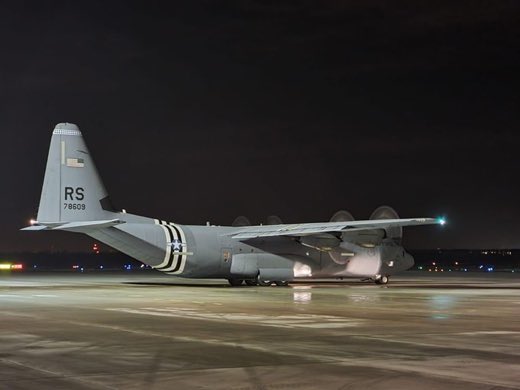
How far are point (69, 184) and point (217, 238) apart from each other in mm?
9611

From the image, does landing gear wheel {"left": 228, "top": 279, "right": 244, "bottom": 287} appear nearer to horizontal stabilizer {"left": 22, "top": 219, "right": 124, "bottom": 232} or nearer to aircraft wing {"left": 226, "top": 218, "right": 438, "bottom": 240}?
aircraft wing {"left": 226, "top": 218, "right": 438, "bottom": 240}

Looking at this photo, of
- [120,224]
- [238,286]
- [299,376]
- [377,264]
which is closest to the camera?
[299,376]

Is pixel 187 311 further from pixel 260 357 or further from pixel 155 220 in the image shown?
pixel 155 220

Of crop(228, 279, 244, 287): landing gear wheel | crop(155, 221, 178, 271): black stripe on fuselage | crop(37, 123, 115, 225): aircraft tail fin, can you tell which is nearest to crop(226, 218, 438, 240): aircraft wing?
crop(228, 279, 244, 287): landing gear wheel

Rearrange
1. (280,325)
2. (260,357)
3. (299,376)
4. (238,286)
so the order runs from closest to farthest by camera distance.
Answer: (299,376) → (260,357) → (280,325) → (238,286)

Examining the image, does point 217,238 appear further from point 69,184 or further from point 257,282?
point 69,184

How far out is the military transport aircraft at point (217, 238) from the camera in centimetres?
3897

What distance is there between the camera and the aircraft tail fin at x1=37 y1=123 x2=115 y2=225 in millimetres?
38625

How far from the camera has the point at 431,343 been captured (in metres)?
16.2

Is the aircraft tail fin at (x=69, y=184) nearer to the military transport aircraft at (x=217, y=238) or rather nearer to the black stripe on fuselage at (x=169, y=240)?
the military transport aircraft at (x=217, y=238)

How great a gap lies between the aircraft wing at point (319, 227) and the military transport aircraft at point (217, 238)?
0.06 m

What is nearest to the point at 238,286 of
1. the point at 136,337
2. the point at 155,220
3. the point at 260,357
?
the point at 155,220

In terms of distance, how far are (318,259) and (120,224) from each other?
14061 millimetres

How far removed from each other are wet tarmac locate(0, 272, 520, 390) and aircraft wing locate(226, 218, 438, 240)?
16.1m
